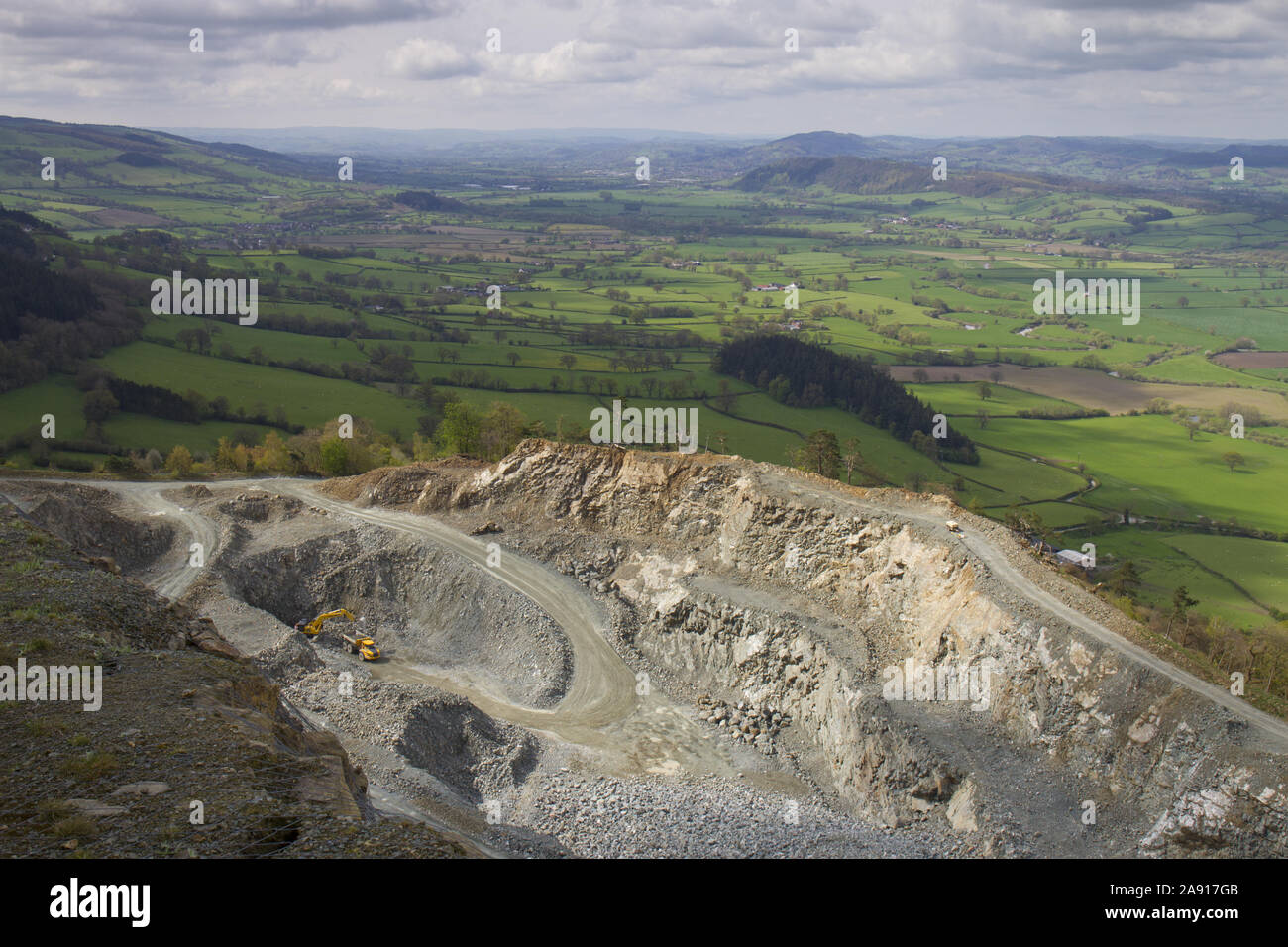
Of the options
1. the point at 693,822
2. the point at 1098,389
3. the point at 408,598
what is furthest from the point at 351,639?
the point at 1098,389

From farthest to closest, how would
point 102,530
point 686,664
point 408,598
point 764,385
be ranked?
point 764,385
point 102,530
point 408,598
point 686,664

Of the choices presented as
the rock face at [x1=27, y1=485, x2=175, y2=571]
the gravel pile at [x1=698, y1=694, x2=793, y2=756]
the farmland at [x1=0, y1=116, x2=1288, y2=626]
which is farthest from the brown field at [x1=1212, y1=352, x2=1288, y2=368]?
the rock face at [x1=27, y1=485, x2=175, y2=571]

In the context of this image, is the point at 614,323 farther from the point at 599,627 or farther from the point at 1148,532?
the point at 599,627

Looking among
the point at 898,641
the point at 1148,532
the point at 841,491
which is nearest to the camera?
the point at 898,641

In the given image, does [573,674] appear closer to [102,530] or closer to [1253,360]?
[102,530]

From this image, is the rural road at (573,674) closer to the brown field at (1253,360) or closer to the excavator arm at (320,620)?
the excavator arm at (320,620)

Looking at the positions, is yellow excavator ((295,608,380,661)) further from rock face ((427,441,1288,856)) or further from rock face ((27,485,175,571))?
rock face ((27,485,175,571))

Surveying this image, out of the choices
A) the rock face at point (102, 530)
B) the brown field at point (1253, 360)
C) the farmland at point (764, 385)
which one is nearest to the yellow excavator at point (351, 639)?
the rock face at point (102, 530)
